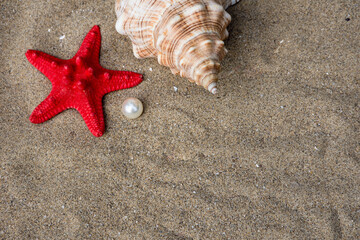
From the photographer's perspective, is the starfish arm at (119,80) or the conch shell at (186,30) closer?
the conch shell at (186,30)

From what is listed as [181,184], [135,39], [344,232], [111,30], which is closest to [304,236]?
[344,232]

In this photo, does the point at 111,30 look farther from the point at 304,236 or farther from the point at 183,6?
the point at 304,236

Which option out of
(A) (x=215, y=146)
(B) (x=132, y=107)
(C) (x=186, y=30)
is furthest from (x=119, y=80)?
(A) (x=215, y=146)

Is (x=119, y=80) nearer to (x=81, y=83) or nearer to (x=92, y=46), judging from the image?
(x=81, y=83)

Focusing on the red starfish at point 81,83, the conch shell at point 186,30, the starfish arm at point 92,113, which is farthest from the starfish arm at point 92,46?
the conch shell at point 186,30

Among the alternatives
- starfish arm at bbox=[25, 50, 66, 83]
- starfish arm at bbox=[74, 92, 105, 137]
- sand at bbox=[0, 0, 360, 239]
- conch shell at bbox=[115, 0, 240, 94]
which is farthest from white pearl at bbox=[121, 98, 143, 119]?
starfish arm at bbox=[25, 50, 66, 83]

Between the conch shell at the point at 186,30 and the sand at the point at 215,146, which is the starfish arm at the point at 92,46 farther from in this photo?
the conch shell at the point at 186,30
